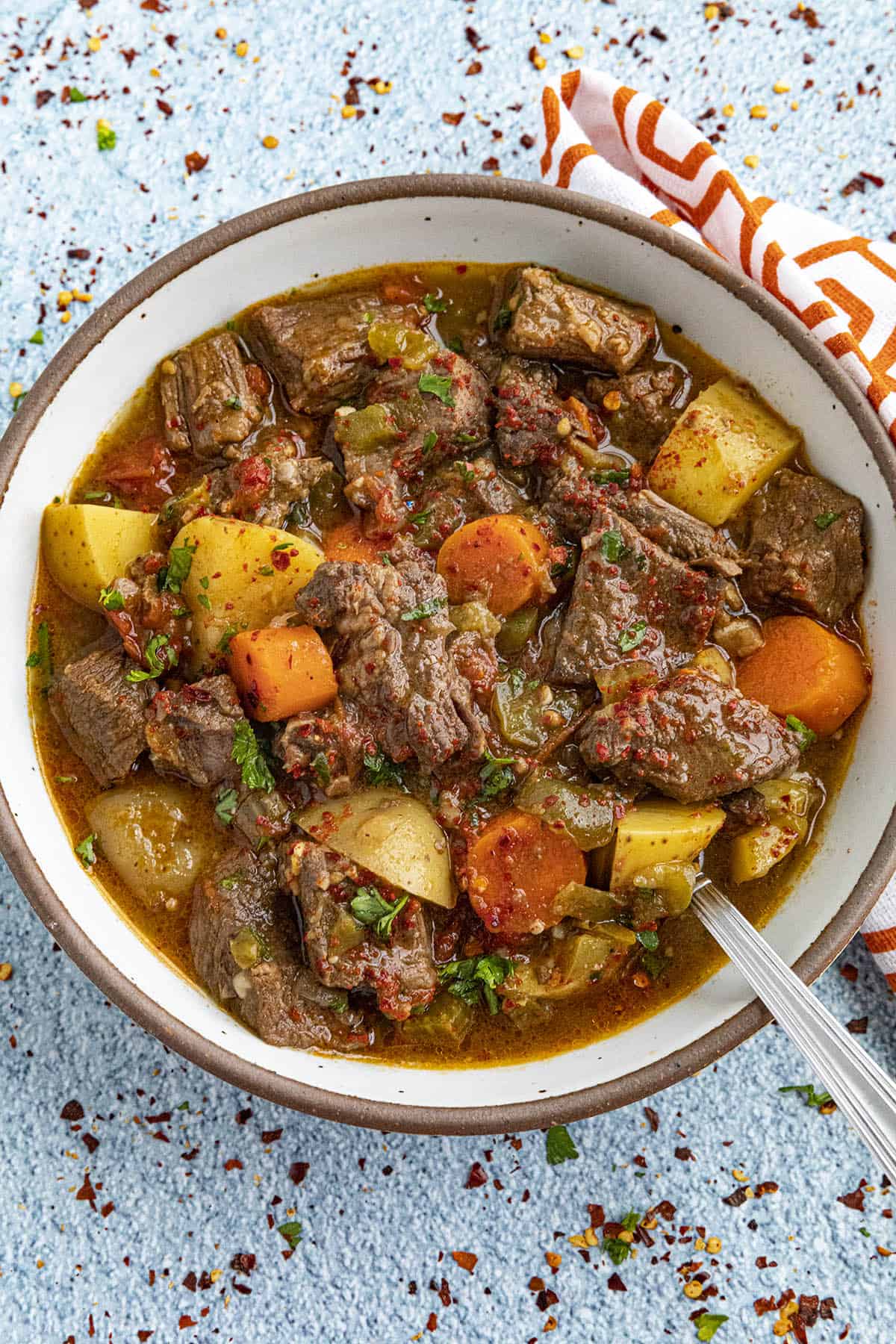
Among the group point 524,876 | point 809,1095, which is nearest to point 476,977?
point 524,876

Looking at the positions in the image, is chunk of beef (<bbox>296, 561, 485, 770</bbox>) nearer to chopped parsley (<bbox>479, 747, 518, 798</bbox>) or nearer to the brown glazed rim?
chopped parsley (<bbox>479, 747, 518, 798</bbox>)

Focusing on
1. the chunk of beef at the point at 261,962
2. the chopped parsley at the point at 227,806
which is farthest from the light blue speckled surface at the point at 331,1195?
the chopped parsley at the point at 227,806

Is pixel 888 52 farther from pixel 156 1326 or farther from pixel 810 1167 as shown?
pixel 156 1326

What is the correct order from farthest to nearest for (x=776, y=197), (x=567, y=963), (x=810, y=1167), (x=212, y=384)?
1. (x=776, y=197)
2. (x=810, y=1167)
3. (x=212, y=384)
4. (x=567, y=963)

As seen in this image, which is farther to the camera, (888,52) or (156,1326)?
(888,52)

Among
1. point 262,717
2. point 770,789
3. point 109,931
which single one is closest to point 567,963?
point 770,789

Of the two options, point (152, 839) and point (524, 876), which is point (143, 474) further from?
point (524, 876)
